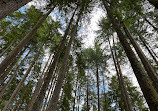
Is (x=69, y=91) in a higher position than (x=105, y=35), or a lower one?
lower

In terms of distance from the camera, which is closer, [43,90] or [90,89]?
[43,90]

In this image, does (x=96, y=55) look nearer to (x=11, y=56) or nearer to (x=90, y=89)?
(x=90, y=89)

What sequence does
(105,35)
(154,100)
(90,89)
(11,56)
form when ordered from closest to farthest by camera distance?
(154,100) < (11,56) < (105,35) < (90,89)

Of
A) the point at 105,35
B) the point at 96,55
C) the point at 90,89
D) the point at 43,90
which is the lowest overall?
the point at 43,90

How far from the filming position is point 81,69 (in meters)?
7.55

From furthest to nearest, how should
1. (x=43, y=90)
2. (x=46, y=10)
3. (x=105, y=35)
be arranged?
1. (x=105, y=35)
2. (x=46, y=10)
3. (x=43, y=90)

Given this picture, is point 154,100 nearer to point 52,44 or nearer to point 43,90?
point 43,90

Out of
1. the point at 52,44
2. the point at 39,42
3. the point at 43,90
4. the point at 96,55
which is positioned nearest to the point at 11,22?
the point at 39,42

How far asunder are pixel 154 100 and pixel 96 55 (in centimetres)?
1046

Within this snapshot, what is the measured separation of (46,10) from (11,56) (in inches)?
173

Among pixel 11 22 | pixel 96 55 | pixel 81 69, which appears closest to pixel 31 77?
pixel 11 22

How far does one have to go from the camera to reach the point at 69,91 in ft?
35.6

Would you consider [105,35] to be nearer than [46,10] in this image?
No

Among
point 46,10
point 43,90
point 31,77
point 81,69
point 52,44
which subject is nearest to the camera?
point 43,90
